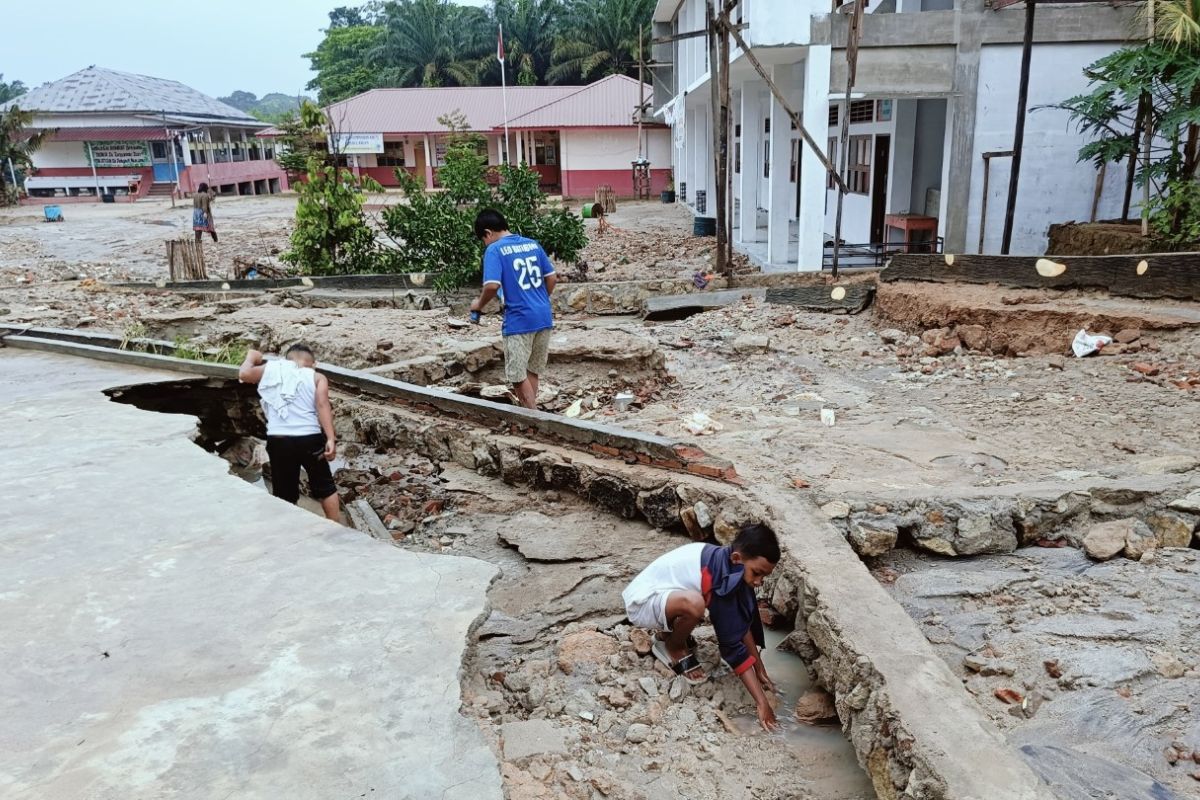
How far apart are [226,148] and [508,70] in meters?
15.7

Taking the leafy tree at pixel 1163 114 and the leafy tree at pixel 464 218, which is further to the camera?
the leafy tree at pixel 464 218

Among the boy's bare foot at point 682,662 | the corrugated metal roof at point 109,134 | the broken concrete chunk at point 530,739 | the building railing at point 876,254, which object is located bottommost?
the boy's bare foot at point 682,662

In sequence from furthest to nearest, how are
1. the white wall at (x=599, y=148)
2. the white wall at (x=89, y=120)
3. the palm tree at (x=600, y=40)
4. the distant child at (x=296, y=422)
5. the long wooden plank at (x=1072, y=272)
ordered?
1. the palm tree at (x=600, y=40)
2. the white wall at (x=89, y=120)
3. the white wall at (x=599, y=148)
4. the long wooden plank at (x=1072, y=272)
5. the distant child at (x=296, y=422)

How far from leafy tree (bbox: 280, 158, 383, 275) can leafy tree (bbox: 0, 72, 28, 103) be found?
182 feet

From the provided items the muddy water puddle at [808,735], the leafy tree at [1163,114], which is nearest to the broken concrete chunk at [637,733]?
the muddy water puddle at [808,735]

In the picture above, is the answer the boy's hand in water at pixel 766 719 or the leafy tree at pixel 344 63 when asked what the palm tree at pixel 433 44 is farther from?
the boy's hand in water at pixel 766 719

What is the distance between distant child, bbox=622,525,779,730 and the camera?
344 centimetres

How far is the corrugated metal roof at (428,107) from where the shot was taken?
113ft

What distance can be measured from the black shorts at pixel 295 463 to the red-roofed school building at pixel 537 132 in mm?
28737

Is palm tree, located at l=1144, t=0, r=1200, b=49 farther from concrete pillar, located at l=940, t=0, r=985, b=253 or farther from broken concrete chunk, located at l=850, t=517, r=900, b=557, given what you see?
broken concrete chunk, located at l=850, t=517, r=900, b=557

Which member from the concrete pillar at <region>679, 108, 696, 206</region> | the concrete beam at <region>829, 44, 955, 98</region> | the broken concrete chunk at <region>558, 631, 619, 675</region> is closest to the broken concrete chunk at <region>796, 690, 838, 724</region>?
the broken concrete chunk at <region>558, 631, 619, 675</region>

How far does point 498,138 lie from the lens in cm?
3556

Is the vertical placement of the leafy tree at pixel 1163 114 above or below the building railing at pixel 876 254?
above

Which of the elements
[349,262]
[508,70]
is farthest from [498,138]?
[349,262]
